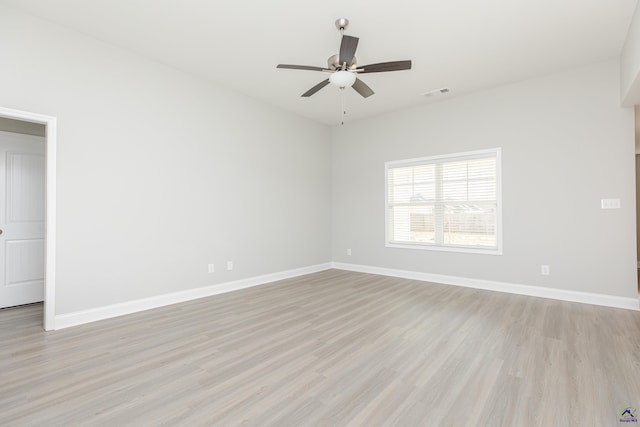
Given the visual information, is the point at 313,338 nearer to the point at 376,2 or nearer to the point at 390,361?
the point at 390,361

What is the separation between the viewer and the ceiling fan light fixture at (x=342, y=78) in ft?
9.64

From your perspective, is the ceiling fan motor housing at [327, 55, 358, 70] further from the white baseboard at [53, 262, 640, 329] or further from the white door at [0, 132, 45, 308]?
the white door at [0, 132, 45, 308]

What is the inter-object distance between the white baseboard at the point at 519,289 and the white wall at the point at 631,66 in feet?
7.68

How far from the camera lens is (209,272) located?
4.30 metres

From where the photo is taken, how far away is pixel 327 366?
2270 mm

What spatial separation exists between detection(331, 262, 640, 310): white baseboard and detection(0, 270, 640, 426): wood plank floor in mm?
208

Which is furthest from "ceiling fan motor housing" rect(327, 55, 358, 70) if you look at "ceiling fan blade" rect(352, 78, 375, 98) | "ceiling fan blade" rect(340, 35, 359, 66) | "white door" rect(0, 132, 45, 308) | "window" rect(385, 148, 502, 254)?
"white door" rect(0, 132, 45, 308)

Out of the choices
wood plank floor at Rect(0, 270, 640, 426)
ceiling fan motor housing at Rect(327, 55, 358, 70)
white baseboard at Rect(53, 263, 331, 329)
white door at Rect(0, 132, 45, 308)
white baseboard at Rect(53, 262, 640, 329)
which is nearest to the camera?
wood plank floor at Rect(0, 270, 640, 426)

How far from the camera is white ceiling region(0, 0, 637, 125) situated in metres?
2.77

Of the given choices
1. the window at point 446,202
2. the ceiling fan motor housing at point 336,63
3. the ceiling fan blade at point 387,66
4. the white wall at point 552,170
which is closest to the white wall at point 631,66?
the white wall at point 552,170

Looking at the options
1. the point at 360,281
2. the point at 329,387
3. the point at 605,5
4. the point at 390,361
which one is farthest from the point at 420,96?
the point at 329,387

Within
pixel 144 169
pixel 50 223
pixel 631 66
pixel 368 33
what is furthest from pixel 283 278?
pixel 631 66

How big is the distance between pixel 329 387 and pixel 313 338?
0.81 meters

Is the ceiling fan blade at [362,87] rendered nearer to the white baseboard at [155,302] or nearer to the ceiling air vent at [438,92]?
the ceiling air vent at [438,92]
